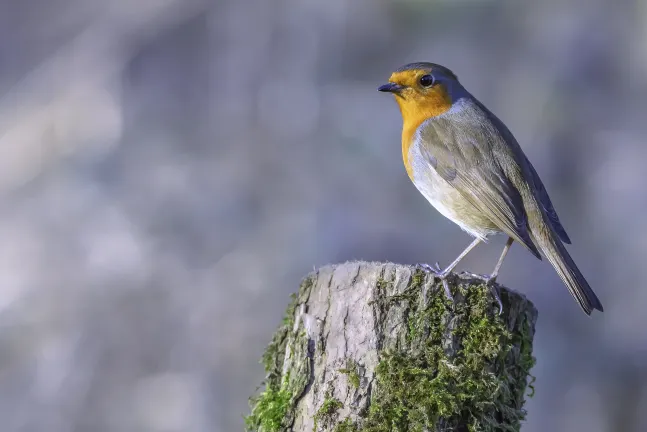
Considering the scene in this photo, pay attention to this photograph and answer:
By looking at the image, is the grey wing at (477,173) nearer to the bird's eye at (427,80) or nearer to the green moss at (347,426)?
the bird's eye at (427,80)

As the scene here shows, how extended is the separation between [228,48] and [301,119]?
4.68 ft

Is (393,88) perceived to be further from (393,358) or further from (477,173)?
(393,358)

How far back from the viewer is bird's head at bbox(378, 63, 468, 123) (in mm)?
4895

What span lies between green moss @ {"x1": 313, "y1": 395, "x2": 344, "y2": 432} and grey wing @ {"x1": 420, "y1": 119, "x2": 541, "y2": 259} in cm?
152

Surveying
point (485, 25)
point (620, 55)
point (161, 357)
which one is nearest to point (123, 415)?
point (161, 357)

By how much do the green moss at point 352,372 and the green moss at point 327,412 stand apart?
10 centimetres

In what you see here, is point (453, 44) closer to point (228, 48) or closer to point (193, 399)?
point (228, 48)

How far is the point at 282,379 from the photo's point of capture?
3467 millimetres

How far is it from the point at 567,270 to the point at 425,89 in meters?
1.39

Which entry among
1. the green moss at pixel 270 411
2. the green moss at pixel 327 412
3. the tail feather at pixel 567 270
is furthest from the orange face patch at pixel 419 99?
the green moss at pixel 327 412

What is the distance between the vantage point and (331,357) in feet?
10.8

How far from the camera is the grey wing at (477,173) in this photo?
173 inches

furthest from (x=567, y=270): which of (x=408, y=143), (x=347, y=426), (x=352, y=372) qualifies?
(x=347, y=426)

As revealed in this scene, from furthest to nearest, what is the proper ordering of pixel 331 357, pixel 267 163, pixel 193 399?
pixel 267 163 → pixel 193 399 → pixel 331 357
